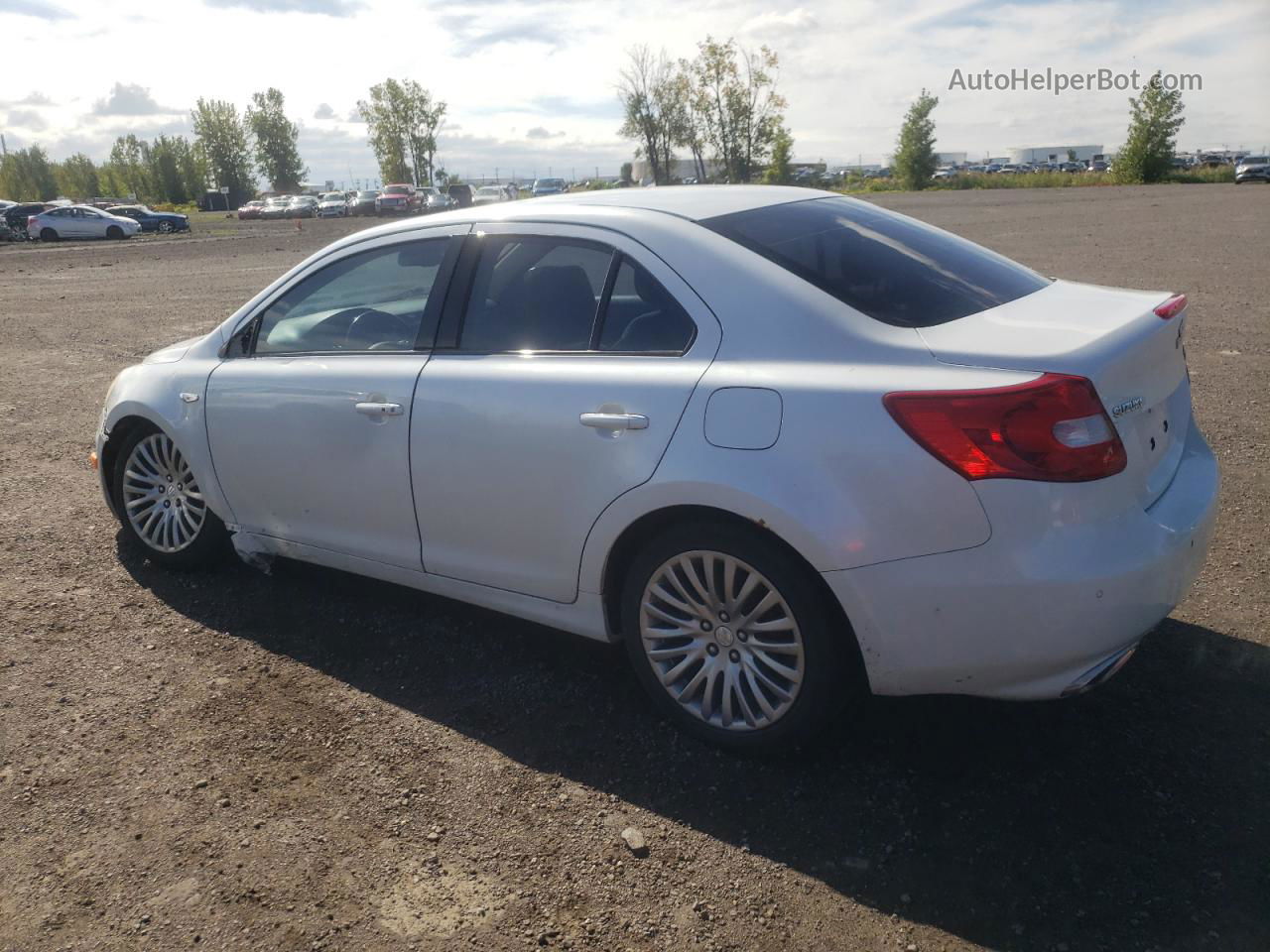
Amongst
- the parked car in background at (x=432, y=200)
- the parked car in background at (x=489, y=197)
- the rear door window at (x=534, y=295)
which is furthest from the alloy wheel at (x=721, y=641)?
the parked car in background at (x=432, y=200)

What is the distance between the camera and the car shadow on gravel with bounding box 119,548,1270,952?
8.61ft

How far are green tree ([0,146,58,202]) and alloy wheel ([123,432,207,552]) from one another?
116687mm

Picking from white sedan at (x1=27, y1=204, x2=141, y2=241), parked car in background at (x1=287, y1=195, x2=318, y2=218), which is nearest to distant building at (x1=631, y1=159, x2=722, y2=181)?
parked car in background at (x1=287, y1=195, x2=318, y2=218)

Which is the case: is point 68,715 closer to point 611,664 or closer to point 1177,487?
point 611,664

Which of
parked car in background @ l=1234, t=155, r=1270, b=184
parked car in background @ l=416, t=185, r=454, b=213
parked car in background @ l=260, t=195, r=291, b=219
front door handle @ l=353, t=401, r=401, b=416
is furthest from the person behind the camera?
parked car in background @ l=260, t=195, r=291, b=219

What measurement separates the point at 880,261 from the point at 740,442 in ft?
2.99

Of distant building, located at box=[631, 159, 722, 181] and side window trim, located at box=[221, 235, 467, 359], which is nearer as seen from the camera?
side window trim, located at box=[221, 235, 467, 359]

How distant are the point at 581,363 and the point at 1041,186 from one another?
207 ft

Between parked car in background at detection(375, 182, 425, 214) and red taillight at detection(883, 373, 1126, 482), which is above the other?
red taillight at detection(883, 373, 1126, 482)

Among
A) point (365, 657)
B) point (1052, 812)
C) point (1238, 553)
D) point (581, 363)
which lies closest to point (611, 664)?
point (365, 657)

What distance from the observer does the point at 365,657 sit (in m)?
4.18

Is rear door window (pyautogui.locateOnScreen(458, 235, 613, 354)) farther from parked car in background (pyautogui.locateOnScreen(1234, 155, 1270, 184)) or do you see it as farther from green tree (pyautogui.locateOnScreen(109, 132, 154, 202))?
Result: green tree (pyautogui.locateOnScreen(109, 132, 154, 202))

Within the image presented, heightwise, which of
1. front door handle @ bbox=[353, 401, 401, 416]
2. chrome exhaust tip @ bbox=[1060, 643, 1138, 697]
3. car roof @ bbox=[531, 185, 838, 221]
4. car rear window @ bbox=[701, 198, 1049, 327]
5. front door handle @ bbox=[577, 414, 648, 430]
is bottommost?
chrome exhaust tip @ bbox=[1060, 643, 1138, 697]

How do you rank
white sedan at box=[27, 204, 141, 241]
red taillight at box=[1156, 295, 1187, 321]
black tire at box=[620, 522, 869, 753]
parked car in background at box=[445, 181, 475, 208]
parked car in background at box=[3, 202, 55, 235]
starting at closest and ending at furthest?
black tire at box=[620, 522, 869, 753] → red taillight at box=[1156, 295, 1187, 321] → white sedan at box=[27, 204, 141, 241] → parked car in background at box=[3, 202, 55, 235] → parked car in background at box=[445, 181, 475, 208]
